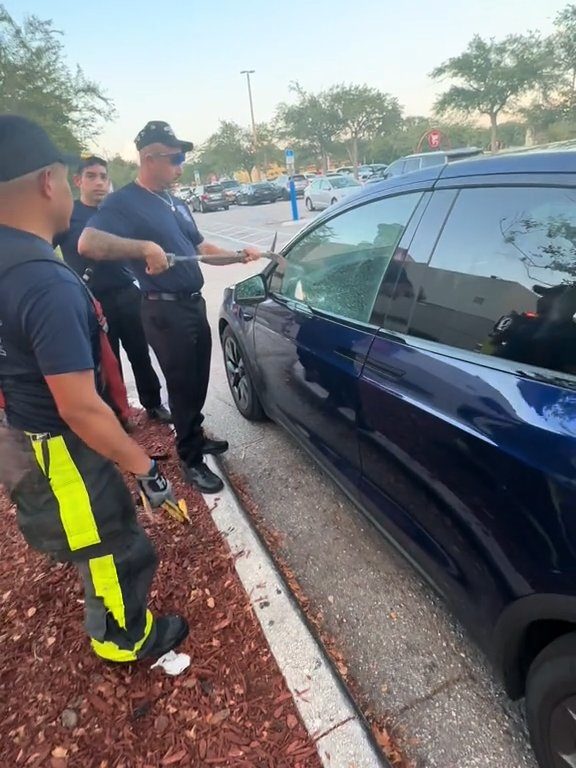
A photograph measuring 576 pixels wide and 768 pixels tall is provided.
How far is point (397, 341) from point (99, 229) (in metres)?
1.68

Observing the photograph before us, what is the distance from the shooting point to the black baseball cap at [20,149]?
53.4 inches

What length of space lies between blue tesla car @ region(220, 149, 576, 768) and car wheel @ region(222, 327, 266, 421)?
1350mm

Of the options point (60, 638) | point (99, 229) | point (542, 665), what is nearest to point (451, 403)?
point (542, 665)

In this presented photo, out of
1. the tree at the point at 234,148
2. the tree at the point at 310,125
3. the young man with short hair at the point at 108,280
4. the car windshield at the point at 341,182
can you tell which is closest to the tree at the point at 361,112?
the tree at the point at 310,125

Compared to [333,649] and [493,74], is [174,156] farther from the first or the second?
[493,74]

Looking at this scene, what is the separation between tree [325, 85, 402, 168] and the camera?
47.0m

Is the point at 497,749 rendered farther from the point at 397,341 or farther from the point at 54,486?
the point at 54,486

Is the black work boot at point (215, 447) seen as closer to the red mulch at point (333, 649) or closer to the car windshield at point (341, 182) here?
the red mulch at point (333, 649)

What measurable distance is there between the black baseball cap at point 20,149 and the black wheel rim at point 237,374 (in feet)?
7.27

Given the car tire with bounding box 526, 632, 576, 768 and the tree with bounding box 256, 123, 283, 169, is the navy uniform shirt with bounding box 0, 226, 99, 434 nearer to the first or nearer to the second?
the car tire with bounding box 526, 632, 576, 768

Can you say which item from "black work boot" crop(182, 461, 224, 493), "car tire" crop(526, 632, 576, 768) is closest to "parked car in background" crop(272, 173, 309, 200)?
"black work boot" crop(182, 461, 224, 493)

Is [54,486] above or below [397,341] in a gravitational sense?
below

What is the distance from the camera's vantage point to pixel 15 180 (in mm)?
1378

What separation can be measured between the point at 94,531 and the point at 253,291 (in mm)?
1803
